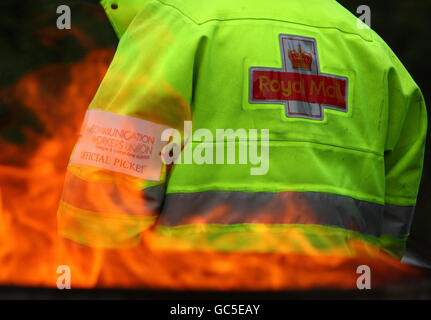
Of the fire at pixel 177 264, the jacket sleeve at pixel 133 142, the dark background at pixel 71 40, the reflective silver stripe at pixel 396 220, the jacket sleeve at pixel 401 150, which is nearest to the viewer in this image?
the fire at pixel 177 264

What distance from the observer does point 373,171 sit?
1810 mm

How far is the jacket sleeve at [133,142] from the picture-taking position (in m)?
1.63

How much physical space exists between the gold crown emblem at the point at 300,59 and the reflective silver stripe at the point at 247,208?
0.32 m

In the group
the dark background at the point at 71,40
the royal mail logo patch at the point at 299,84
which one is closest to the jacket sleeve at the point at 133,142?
the royal mail logo patch at the point at 299,84

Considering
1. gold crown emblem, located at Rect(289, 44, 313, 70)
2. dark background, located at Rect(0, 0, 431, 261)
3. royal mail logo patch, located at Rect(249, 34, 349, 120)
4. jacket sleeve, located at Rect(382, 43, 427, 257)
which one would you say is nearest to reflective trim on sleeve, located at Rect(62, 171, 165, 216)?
royal mail logo patch, located at Rect(249, 34, 349, 120)

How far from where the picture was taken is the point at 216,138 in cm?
164

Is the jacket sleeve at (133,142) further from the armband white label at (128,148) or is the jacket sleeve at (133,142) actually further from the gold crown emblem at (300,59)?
the gold crown emblem at (300,59)

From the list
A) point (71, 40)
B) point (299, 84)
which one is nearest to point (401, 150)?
point (299, 84)

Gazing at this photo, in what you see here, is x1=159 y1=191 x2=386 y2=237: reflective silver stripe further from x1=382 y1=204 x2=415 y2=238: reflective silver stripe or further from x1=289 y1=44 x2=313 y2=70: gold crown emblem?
x1=382 y1=204 x2=415 y2=238: reflective silver stripe

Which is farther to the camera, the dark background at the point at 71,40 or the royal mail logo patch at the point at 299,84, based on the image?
the dark background at the point at 71,40

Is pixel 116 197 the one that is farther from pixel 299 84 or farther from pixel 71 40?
pixel 71 40

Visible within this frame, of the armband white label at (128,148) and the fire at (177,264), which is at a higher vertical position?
the armband white label at (128,148)
